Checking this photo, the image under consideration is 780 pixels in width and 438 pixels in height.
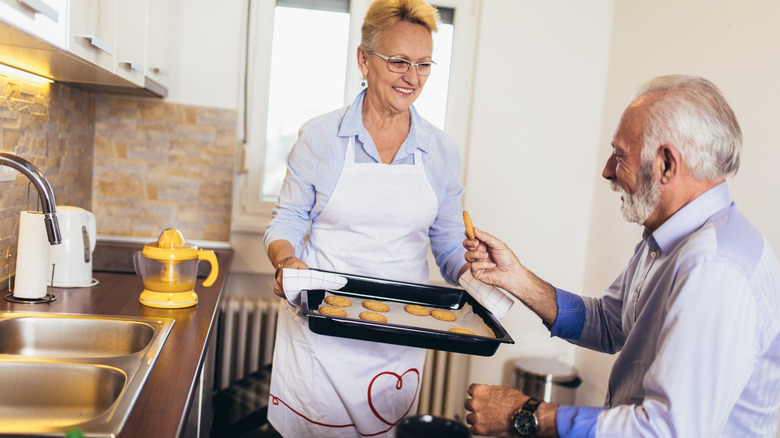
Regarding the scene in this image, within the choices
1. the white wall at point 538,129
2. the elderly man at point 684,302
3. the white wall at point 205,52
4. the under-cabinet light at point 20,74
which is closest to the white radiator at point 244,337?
the white wall at point 205,52

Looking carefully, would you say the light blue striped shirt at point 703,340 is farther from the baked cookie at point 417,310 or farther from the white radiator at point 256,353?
the white radiator at point 256,353

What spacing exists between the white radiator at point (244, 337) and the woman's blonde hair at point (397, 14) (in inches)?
59.0

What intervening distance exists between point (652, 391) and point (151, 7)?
198cm

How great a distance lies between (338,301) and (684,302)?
0.96 meters

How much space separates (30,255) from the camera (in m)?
1.68

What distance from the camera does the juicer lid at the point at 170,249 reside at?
176 cm

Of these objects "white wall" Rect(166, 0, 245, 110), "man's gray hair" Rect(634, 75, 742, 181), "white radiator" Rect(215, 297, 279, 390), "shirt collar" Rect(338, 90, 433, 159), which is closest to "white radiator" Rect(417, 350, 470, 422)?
"white radiator" Rect(215, 297, 279, 390)

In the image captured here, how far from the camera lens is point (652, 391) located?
1043 millimetres

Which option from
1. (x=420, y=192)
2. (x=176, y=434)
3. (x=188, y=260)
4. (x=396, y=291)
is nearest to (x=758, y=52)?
(x=420, y=192)

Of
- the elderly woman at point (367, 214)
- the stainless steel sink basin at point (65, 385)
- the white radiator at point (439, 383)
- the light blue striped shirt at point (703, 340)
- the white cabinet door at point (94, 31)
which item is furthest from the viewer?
the white radiator at point (439, 383)

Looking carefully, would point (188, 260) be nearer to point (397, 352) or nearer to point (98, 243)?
point (397, 352)

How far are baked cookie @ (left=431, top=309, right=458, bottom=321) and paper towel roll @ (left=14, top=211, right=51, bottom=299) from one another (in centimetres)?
105

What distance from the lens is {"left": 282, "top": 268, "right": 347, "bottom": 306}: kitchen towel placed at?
1.57 metres

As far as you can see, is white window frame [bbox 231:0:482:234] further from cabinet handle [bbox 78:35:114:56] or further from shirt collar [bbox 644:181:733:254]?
→ shirt collar [bbox 644:181:733:254]
